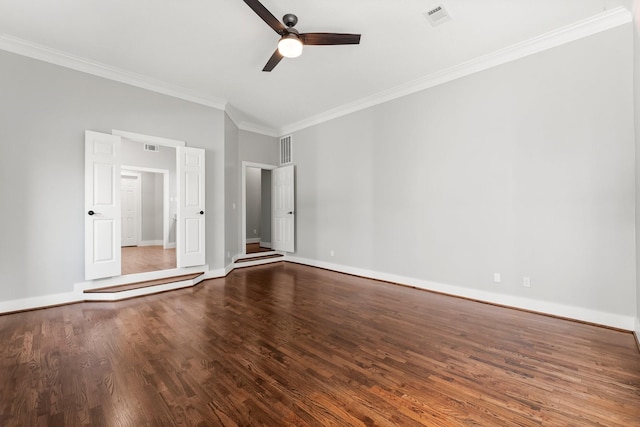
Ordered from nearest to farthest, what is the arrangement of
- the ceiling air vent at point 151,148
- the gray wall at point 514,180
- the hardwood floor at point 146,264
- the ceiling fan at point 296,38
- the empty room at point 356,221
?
the empty room at point 356,221, the ceiling fan at point 296,38, the gray wall at point 514,180, the hardwood floor at point 146,264, the ceiling air vent at point 151,148

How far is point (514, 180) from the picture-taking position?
3.49 meters

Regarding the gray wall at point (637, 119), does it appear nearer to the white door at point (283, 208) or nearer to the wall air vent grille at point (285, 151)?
the white door at point (283, 208)

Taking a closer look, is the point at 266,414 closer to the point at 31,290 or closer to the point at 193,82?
the point at 31,290

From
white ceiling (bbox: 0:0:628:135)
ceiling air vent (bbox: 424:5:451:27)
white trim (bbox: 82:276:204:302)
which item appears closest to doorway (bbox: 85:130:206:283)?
white trim (bbox: 82:276:204:302)

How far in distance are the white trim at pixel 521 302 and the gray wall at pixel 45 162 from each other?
4.52 meters

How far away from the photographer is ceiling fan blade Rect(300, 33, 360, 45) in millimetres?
2805

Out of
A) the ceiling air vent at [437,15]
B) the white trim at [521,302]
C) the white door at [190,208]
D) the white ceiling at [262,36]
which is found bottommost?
the white trim at [521,302]

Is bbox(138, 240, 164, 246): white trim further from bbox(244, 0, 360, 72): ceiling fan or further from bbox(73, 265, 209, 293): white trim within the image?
bbox(244, 0, 360, 72): ceiling fan

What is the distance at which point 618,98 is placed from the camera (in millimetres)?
2873

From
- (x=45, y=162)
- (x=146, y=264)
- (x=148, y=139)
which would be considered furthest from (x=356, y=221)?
(x=45, y=162)

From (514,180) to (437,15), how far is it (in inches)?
84.6

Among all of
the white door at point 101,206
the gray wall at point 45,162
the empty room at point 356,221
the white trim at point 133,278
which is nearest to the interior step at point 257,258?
the empty room at point 356,221

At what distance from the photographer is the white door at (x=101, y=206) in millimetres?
3795

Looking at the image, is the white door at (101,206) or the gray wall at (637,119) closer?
the gray wall at (637,119)
